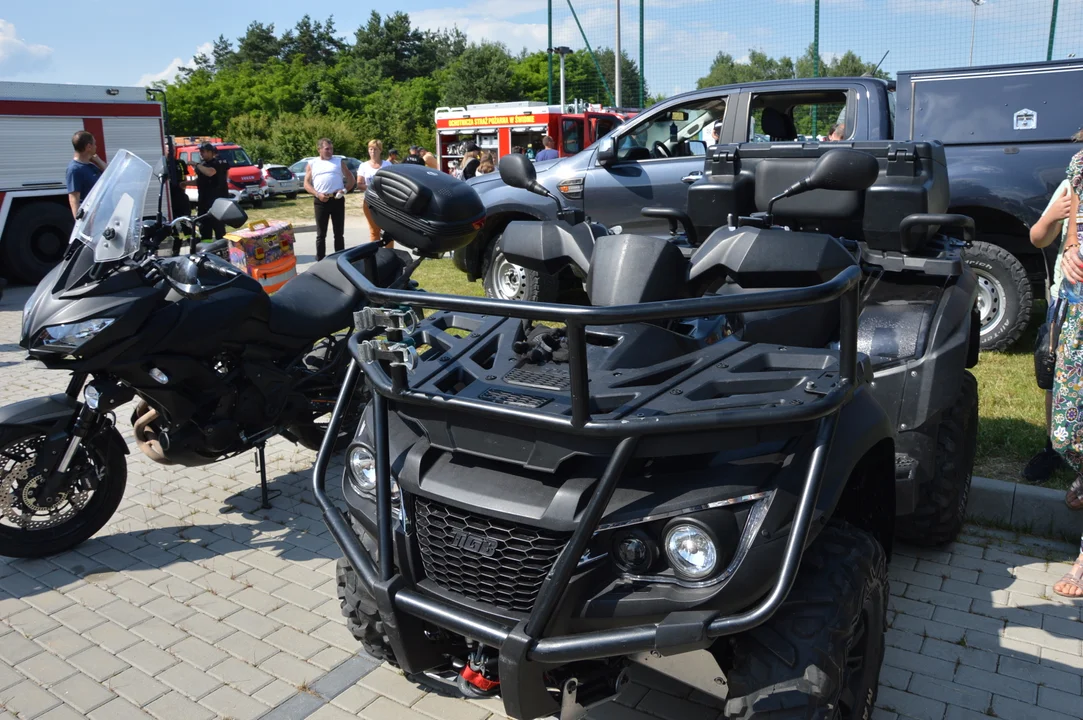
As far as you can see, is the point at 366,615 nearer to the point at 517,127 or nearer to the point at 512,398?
the point at 512,398

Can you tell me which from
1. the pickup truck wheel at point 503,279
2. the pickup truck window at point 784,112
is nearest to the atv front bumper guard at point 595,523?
the pickup truck window at point 784,112

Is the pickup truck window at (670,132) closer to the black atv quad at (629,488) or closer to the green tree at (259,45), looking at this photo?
the black atv quad at (629,488)

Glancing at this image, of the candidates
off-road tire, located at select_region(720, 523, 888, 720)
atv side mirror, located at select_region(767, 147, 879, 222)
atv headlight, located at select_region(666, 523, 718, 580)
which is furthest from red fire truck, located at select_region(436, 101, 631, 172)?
atv headlight, located at select_region(666, 523, 718, 580)

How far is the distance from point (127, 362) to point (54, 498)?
783mm

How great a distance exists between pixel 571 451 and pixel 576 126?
19.1 metres

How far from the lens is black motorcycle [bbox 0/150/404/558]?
13.4 ft

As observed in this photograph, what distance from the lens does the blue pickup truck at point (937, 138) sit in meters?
6.99

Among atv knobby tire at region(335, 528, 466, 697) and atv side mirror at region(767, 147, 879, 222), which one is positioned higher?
atv side mirror at region(767, 147, 879, 222)

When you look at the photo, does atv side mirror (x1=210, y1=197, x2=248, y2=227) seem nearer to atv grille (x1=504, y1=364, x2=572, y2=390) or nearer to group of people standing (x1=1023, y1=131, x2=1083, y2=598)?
atv grille (x1=504, y1=364, x2=572, y2=390)

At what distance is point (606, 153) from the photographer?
8.13 meters

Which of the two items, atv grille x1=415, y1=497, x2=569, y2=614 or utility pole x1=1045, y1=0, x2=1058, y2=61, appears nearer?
atv grille x1=415, y1=497, x2=569, y2=614

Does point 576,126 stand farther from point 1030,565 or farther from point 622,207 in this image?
point 1030,565

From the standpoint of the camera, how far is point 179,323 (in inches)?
165

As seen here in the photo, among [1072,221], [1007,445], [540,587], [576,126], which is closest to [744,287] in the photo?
[540,587]
